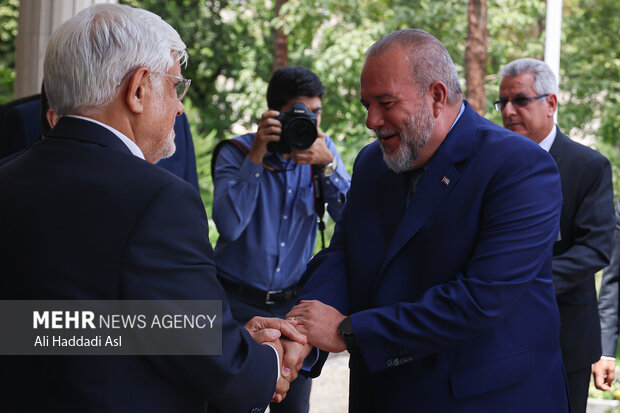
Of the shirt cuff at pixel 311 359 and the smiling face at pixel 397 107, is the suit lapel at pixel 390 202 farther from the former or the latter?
the shirt cuff at pixel 311 359

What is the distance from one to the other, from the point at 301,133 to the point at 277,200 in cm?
34

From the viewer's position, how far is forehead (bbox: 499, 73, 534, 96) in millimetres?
3400

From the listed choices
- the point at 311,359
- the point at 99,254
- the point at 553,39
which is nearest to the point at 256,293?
the point at 311,359

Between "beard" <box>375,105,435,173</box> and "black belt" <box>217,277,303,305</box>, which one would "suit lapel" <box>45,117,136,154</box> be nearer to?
"beard" <box>375,105,435,173</box>

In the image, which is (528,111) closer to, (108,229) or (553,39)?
(108,229)

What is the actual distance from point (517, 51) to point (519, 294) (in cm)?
1487

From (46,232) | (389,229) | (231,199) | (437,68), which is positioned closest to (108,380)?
(46,232)

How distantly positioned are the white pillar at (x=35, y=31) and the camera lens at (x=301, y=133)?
6.06 ft

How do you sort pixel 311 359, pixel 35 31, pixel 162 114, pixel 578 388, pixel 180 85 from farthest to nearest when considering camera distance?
pixel 35 31 < pixel 578 388 < pixel 311 359 < pixel 180 85 < pixel 162 114

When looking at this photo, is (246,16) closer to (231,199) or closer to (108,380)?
(231,199)

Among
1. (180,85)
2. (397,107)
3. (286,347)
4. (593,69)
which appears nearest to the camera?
(180,85)

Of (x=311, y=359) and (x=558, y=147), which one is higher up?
(x=558, y=147)

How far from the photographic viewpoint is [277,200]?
3379 mm

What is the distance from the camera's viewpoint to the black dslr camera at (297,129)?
3.29m
